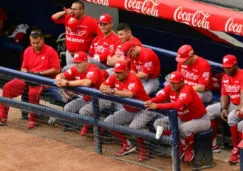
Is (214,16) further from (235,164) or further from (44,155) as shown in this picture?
(44,155)

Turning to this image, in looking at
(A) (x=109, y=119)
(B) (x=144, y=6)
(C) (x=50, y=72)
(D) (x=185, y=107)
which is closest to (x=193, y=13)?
(B) (x=144, y=6)

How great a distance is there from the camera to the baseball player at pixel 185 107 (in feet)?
41.0

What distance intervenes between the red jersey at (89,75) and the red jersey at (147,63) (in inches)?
23.0

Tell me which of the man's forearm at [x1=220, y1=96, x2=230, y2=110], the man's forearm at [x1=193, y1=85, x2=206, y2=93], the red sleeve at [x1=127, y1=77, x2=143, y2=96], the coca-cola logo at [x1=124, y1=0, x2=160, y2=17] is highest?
the coca-cola logo at [x1=124, y1=0, x2=160, y2=17]

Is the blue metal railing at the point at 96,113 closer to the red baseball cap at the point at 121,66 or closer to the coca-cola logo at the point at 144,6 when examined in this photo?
the red baseball cap at the point at 121,66

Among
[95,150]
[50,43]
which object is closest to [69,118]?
[95,150]

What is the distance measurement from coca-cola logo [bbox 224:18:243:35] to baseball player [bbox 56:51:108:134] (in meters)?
1.80

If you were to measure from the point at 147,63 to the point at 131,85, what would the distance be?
3.41 ft

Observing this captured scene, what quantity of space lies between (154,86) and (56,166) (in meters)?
1.95

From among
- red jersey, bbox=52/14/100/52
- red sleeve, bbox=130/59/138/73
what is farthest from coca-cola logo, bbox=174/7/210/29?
red jersey, bbox=52/14/100/52

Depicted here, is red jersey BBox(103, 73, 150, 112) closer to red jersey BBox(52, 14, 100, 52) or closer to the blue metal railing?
the blue metal railing

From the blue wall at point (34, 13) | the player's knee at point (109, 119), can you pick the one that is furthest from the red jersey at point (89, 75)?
the blue wall at point (34, 13)

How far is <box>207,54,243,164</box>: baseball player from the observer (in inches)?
507

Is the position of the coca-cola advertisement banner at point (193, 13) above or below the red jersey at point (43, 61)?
above
